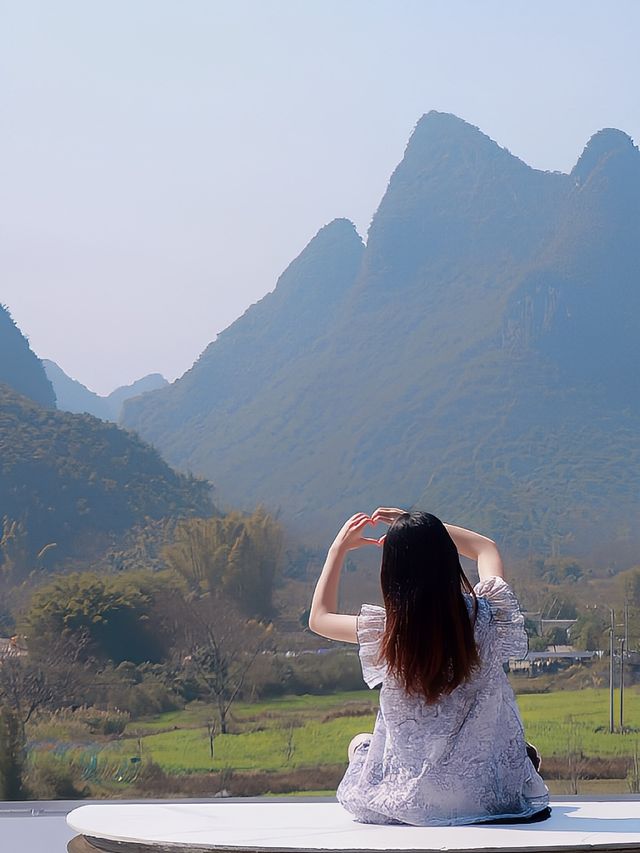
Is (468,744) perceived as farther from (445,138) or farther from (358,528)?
(445,138)

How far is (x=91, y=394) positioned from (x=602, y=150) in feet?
9.49

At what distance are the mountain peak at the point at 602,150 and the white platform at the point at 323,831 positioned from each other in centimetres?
415

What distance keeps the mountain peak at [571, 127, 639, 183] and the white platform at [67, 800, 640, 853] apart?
4149 mm

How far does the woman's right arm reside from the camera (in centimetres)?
243

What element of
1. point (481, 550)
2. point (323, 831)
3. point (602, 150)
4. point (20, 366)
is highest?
point (602, 150)

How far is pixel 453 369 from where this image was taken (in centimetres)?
635

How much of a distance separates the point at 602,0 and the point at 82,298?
279 cm

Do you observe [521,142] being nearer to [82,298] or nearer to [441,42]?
[441,42]

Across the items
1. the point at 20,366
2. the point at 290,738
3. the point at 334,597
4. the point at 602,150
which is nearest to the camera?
the point at 334,597

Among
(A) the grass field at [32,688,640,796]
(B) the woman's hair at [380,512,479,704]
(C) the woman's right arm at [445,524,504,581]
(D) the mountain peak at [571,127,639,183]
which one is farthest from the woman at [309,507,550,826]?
(D) the mountain peak at [571,127,639,183]

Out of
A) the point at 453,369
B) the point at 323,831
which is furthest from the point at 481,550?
the point at 453,369

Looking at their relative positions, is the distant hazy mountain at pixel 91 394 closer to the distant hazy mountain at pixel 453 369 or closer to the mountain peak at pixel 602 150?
the distant hazy mountain at pixel 453 369

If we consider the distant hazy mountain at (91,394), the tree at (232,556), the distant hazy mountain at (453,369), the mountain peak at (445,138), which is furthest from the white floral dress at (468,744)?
the mountain peak at (445,138)

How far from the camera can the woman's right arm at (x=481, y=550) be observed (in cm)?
243
